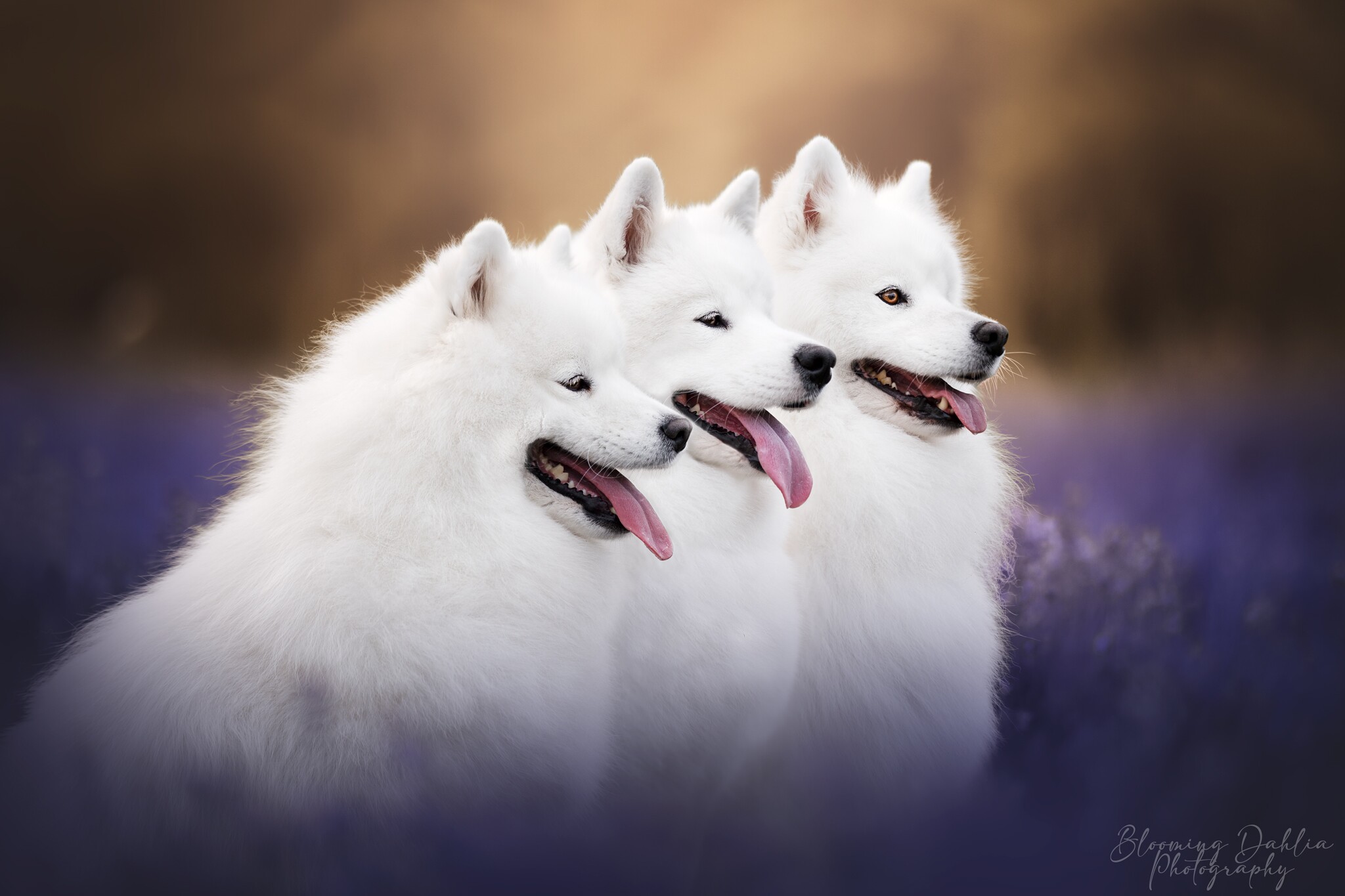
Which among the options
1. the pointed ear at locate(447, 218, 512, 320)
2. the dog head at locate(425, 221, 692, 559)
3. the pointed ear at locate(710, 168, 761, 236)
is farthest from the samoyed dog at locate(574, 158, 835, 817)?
the pointed ear at locate(447, 218, 512, 320)

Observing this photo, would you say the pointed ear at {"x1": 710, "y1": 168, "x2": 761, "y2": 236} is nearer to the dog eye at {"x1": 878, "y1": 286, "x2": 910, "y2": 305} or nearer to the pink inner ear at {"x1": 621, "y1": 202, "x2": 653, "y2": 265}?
the pink inner ear at {"x1": 621, "y1": 202, "x2": 653, "y2": 265}

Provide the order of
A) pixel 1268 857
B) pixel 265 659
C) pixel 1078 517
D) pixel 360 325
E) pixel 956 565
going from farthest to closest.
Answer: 1. pixel 1078 517
2. pixel 956 565
3. pixel 1268 857
4. pixel 360 325
5. pixel 265 659

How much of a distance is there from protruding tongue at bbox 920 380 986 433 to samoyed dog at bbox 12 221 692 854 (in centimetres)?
130

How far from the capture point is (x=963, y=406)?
3562 mm

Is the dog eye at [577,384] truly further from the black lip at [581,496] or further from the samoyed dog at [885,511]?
the samoyed dog at [885,511]

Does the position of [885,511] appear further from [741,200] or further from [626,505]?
[626,505]

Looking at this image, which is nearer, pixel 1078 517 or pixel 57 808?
pixel 57 808

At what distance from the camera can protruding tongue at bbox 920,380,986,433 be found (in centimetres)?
354

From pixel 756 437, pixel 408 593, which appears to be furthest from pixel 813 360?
pixel 408 593

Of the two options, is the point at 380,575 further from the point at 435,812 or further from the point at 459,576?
the point at 435,812

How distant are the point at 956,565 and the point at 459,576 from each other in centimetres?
184

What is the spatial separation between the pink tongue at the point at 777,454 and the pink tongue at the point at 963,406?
0.70 metres

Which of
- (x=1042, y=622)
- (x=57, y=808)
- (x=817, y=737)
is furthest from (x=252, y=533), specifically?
(x=1042, y=622)

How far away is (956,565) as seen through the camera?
3.62m
